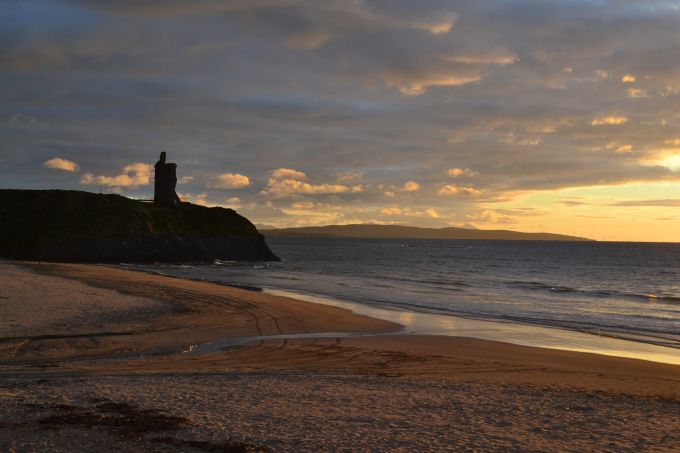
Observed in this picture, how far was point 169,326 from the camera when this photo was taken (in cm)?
1905

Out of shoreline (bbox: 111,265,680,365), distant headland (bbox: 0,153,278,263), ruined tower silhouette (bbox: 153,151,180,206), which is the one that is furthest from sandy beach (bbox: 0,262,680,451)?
ruined tower silhouette (bbox: 153,151,180,206)

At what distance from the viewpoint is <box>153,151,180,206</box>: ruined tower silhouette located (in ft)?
313

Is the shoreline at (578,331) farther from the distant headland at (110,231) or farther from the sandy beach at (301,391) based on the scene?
the distant headland at (110,231)

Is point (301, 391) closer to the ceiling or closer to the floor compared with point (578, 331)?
closer to the ceiling

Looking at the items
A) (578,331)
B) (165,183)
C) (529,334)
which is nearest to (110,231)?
(165,183)

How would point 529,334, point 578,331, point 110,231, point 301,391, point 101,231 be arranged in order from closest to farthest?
point 301,391 → point 529,334 → point 578,331 → point 101,231 → point 110,231

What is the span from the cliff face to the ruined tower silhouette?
8.37 metres

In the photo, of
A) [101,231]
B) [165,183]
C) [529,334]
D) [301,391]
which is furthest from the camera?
[165,183]

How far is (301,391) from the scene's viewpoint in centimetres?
1044

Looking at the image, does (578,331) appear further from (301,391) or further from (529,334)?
(301,391)

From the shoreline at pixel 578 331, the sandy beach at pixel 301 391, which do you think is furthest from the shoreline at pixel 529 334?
the sandy beach at pixel 301 391

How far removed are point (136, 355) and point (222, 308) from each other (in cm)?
1039

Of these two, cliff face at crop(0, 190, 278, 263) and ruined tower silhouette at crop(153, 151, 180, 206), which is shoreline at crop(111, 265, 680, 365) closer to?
cliff face at crop(0, 190, 278, 263)

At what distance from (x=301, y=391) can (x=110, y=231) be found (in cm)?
6617
